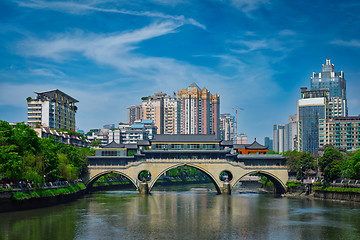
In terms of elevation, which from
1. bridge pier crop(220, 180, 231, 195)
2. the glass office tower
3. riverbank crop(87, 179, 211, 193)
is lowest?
riverbank crop(87, 179, 211, 193)

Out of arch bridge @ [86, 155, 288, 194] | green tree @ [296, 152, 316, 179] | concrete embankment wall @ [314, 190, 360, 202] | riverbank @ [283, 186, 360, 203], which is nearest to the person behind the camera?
concrete embankment wall @ [314, 190, 360, 202]

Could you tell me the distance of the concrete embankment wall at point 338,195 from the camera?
77375mm

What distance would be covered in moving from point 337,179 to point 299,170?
18.2 meters

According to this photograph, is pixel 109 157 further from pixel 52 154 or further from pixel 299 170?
pixel 299 170

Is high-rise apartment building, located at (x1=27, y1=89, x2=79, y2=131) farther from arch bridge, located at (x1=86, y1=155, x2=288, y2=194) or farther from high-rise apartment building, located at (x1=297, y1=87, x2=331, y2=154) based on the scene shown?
high-rise apartment building, located at (x1=297, y1=87, x2=331, y2=154)

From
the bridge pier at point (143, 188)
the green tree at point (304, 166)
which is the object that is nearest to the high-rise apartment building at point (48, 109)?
the bridge pier at point (143, 188)

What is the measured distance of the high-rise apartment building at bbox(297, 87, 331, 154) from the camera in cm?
18662

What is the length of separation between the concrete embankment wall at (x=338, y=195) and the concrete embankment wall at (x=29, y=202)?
47.7 metres

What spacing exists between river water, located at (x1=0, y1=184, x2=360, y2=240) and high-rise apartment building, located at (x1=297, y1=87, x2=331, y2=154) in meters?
114

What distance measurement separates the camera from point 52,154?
78625mm

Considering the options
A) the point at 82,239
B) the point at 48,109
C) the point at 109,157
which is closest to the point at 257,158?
the point at 109,157

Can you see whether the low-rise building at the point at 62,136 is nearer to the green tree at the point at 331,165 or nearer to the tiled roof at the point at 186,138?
the tiled roof at the point at 186,138

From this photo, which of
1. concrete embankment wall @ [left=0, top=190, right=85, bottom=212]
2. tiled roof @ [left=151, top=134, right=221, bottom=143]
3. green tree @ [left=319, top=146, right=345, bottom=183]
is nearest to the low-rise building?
tiled roof @ [left=151, top=134, right=221, bottom=143]

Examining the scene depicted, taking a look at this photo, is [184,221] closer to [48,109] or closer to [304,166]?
[304,166]
